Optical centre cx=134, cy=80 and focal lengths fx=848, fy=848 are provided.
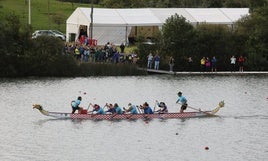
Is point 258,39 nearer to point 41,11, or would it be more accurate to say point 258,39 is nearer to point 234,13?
point 234,13

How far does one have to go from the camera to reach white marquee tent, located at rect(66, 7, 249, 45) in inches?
3465

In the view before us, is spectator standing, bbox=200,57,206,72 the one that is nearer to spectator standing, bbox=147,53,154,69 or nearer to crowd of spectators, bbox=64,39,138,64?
spectator standing, bbox=147,53,154,69

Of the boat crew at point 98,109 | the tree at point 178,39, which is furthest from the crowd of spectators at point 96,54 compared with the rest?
the boat crew at point 98,109

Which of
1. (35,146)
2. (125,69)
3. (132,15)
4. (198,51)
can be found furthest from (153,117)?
(132,15)

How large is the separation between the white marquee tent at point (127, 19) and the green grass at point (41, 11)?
524 inches

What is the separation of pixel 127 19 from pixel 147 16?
2.37 metres

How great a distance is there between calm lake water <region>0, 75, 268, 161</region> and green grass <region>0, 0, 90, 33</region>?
98.5 ft

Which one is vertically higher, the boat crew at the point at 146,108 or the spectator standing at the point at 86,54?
the spectator standing at the point at 86,54

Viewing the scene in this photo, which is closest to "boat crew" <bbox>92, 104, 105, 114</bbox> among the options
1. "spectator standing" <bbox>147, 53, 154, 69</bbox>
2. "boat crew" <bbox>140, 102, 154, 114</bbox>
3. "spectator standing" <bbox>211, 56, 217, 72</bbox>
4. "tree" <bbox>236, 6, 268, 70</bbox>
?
"boat crew" <bbox>140, 102, 154, 114</bbox>

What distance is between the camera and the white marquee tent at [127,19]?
8800 centimetres

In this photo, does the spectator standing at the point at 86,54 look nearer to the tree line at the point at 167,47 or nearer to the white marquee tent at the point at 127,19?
the tree line at the point at 167,47

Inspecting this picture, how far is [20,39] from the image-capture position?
258 ft

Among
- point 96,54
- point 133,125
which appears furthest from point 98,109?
point 96,54

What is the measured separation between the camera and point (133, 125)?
5666cm
